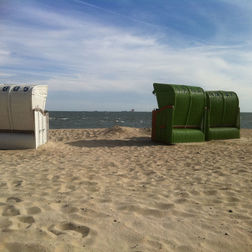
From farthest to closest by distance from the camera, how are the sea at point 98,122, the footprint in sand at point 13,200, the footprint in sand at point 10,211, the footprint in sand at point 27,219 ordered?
the sea at point 98,122, the footprint in sand at point 13,200, the footprint in sand at point 10,211, the footprint in sand at point 27,219

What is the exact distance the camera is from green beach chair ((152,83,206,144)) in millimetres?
10125

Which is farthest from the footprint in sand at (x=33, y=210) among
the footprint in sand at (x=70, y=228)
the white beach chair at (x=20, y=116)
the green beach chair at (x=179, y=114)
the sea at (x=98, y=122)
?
the sea at (x=98, y=122)

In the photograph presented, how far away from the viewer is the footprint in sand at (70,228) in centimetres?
274

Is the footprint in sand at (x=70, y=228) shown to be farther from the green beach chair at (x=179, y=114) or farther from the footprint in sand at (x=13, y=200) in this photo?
the green beach chair at (x=179, y=114)

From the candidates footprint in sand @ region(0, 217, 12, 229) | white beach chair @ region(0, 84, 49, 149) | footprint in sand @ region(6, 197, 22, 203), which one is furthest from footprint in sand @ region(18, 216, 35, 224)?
white beach chair @ region(0, 84, 49, 149)

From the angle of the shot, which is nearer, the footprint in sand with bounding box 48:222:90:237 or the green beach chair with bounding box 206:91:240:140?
the footprint in sand with bounding box 48:222:90:237

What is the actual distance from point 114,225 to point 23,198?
1.66m

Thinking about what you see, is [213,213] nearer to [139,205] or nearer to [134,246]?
[139,205]

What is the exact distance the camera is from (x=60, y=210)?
3.38 m

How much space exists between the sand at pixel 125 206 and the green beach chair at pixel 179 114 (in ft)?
11.6

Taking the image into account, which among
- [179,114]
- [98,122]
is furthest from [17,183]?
[98,122]

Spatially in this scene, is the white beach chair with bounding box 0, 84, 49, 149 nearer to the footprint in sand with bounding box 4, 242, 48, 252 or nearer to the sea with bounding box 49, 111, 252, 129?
the footprint in sand with bounding box 4, 242, 48, 252

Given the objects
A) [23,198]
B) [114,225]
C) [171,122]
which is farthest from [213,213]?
[171,122]

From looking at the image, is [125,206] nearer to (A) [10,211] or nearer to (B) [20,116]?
(A) [10,211]
